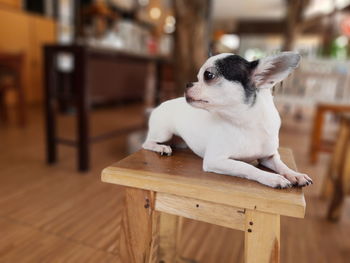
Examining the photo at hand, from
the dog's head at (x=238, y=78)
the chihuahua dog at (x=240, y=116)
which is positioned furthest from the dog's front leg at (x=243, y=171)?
the dog's head at (x=238, y=78)

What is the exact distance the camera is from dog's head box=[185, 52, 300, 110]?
1.61ft

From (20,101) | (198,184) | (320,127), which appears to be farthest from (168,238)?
(20,101)

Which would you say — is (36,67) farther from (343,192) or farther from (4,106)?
(343,192)

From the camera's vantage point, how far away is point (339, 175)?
129 centimetres

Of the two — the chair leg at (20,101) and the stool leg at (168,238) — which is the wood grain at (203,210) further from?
the chair leg at (20,101)

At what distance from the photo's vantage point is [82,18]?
16.0ft

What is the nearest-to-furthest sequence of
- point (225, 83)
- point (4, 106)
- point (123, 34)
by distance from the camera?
point (225, 83)
point (4, 106)
point (123, 34)

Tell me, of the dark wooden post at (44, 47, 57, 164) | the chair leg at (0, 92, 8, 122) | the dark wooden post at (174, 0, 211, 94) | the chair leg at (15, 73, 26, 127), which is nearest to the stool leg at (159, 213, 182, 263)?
the dark wooden post at (174, 0, 211, 94)

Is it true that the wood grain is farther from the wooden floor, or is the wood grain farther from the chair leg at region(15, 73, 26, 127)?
the chair leg at region(15, 73, 26, 127)

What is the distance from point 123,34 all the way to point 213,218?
19.7 feet

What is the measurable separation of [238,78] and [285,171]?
212mm

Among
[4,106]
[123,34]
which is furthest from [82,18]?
[4,106]

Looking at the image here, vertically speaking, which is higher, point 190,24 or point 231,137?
point 190,24

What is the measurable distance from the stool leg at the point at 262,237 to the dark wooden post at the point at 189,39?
1.27 metres
